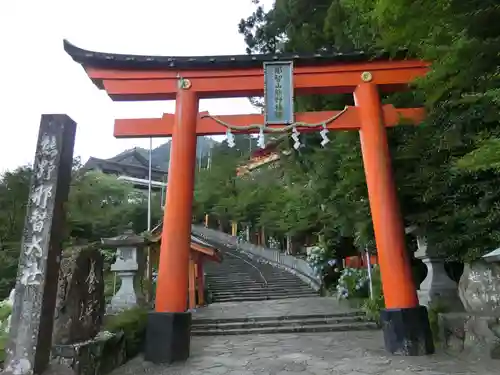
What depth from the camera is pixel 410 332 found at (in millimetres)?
6742

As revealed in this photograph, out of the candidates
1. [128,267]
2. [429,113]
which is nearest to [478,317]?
[429,113]

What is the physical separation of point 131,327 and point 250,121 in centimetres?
444

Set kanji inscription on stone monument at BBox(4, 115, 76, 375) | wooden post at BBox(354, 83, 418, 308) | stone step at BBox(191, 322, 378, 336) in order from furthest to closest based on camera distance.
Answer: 1. stone step at BBox(191, 322, 378, 336)
2. wooden post at BBox(354, 83, 418, 308)
3. kanji inscription on stone monument at BBox(4, 115, 76, 375)

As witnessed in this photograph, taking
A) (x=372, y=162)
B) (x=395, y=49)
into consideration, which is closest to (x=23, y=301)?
(x=372, y=162)

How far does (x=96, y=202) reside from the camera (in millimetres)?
24656

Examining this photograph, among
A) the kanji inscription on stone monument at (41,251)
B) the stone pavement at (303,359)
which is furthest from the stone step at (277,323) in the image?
the kanji inscription on stone monument at (41,251)

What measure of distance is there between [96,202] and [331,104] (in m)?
18.4

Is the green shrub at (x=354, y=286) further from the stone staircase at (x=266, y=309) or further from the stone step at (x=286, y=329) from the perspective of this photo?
the stone step at (x=286, y=329)

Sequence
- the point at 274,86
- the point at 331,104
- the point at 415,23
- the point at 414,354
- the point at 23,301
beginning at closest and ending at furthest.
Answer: the point at 23,301 < the point at 415,23 < the point at 414,354 < the point at 274,86 < the point at 331,104

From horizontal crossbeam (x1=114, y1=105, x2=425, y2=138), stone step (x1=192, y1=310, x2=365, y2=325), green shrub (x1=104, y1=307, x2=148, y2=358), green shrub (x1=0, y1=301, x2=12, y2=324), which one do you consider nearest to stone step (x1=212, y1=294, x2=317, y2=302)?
stone step (x1=192, y1=310, x2=365, y2=325)

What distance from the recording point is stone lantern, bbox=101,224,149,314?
930 cm

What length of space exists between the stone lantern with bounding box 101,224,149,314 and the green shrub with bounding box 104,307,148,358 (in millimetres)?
1697

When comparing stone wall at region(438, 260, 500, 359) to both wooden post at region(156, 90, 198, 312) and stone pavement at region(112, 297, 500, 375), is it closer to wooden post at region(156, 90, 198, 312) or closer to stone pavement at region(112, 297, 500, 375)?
stone pavement at region(112, 297, 500, 375)

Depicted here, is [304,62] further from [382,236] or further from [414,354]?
[414,354]
